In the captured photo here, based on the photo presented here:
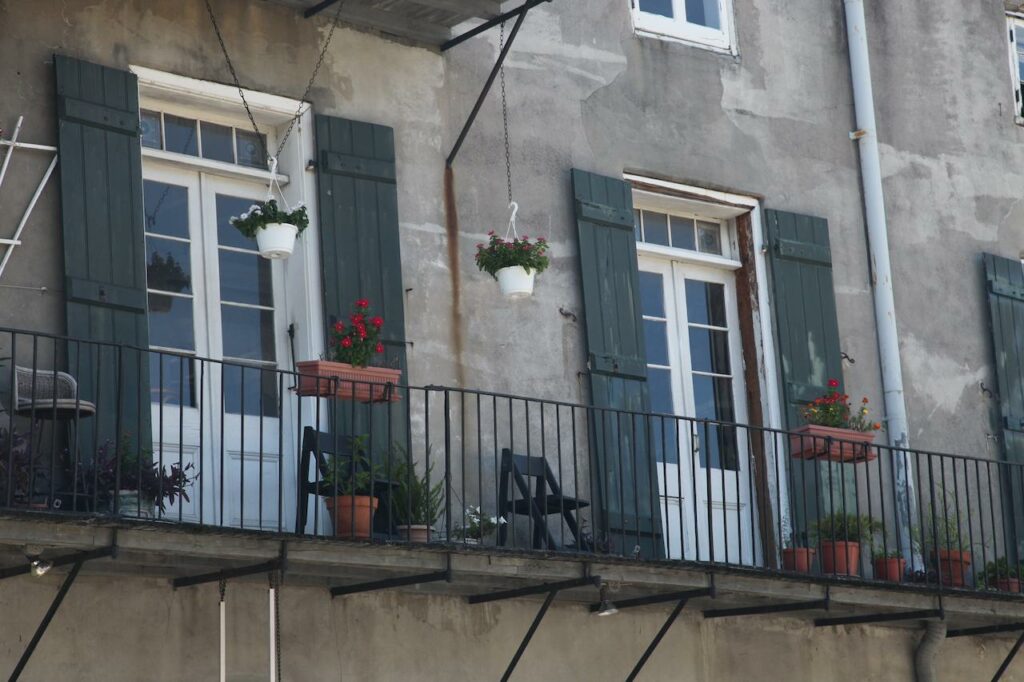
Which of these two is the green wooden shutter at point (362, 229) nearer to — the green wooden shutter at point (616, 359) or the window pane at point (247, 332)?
the window pane at point (247, 332)

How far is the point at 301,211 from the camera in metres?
11.0

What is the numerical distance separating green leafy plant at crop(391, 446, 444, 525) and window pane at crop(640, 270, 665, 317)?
2.66m

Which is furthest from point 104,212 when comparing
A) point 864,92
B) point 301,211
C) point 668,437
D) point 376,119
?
point 864,92

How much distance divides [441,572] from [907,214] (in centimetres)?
546

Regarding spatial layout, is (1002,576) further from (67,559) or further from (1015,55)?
(67,559)

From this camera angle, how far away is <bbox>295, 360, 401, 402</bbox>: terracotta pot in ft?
35.5

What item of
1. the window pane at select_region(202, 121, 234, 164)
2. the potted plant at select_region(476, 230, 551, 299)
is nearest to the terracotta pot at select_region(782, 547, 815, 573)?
the potted plant at select_region(476, 230, 551, 299)

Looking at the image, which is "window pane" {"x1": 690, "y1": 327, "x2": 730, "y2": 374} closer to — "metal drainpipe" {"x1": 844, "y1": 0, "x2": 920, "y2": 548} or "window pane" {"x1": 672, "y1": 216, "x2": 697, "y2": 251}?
→ "window pane" {"x1": 672, "y1": 216, "x2": 697, "y2": 251}

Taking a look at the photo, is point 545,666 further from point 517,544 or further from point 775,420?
point 775,420

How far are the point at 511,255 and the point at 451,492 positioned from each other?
4.57ft

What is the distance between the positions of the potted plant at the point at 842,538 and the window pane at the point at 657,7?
351 cm

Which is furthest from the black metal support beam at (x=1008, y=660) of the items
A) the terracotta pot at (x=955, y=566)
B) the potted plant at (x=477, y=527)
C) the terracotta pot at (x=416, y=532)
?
the terracotta pot at (x=416, y=532)

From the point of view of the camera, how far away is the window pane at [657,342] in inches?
526

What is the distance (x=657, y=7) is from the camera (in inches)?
544
